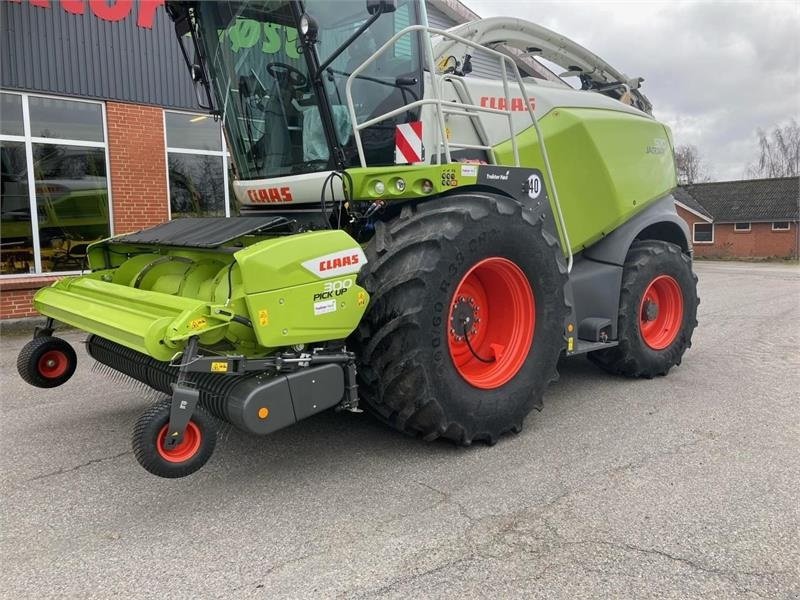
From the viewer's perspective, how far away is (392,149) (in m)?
4.11

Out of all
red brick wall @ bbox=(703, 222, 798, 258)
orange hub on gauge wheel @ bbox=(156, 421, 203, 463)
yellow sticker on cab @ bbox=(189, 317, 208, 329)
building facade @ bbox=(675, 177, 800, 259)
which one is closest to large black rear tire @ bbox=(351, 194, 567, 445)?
yellow sticker on cab @ bbox=(189, 317, 208, 329)

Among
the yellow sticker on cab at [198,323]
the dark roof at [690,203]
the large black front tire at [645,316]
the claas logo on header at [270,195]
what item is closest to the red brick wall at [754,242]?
the dark roof at [690,203]

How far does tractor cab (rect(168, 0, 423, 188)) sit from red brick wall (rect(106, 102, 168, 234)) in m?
5.72

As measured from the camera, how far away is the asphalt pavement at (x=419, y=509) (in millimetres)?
2570

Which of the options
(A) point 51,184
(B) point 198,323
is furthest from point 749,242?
(B) point 198,323

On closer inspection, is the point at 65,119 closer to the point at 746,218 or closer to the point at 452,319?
the point at 452,319

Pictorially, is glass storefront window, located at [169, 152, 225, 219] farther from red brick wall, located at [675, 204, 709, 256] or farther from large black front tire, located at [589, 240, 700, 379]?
red brick wall, located at [675, 204, 709, 256]

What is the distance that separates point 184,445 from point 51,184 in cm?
769

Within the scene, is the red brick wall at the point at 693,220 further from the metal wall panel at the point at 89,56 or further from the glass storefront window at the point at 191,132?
the metal wall panel at the point at 89,56

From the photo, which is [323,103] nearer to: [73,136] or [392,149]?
[392,149]

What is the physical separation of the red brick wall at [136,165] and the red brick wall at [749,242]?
33.8 m

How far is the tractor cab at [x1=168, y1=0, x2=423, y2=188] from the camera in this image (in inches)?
150

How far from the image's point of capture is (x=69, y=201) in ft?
30.5

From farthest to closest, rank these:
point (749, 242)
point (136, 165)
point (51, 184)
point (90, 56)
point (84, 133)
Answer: point (749, 242)
point (136, 165)
point (84, 133)
point (90, 56)
point (51, 184)
